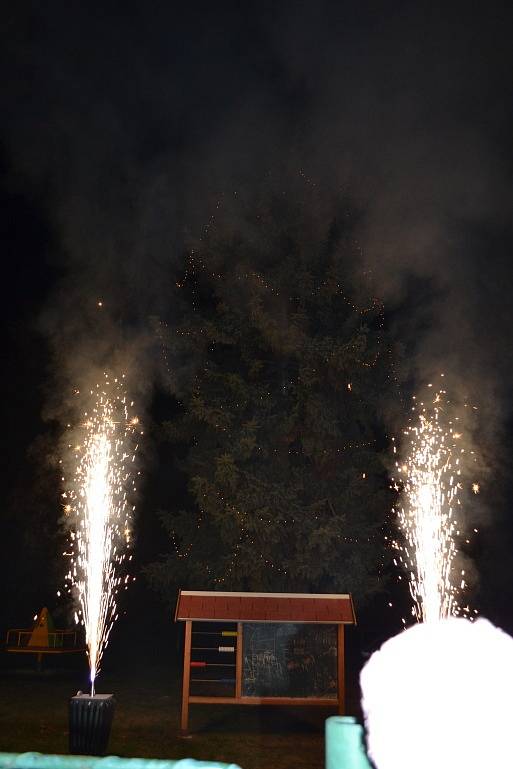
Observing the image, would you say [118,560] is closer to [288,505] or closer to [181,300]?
[288,505]

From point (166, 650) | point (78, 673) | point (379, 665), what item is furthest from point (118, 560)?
point (379, 665)

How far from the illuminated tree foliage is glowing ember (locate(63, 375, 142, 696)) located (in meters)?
1.24

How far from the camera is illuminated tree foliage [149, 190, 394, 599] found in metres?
13.9

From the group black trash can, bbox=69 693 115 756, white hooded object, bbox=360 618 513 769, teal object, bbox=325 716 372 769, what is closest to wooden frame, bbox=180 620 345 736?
black trash can, bbox=69 693 115 756

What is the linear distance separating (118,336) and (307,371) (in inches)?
182

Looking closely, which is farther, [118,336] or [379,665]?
[118,336]

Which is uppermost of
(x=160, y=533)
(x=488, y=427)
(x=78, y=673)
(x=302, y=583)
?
(x=488, y=427)

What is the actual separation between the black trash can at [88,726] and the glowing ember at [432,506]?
9.93 meters

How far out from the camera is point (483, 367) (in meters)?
13.0

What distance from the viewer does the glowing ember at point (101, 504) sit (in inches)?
518

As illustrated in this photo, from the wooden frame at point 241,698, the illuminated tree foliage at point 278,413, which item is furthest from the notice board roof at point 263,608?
the illuminated tree foliage at point 278,413

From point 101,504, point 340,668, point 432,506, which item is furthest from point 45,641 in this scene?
point 432,506

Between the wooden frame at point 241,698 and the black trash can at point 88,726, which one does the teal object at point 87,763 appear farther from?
the wooden frame at point 241,698

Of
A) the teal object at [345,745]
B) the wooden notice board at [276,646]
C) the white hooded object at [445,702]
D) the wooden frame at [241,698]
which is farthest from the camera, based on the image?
the wooden notice board at [276,646]
